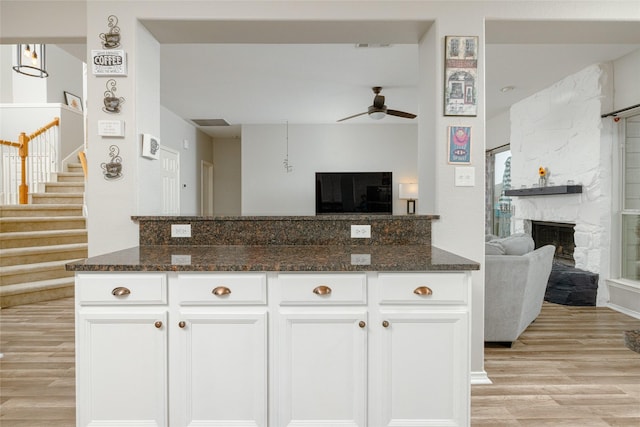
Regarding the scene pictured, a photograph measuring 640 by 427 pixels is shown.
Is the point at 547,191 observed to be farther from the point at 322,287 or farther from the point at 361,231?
the point at 322,287

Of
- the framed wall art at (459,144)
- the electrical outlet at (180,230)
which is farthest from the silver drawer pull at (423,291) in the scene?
the electrical outlet at (180,230)

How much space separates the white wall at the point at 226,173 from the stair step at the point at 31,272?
4834 mm

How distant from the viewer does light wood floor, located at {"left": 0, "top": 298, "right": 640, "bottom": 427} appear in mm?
2131

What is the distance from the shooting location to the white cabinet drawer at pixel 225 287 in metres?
1.68

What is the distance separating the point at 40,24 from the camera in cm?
268

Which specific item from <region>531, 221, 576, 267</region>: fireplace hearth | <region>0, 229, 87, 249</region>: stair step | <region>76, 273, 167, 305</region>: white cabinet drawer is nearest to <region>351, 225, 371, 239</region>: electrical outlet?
<region>76, 273, 167, 305</region>: white cabinet drawer

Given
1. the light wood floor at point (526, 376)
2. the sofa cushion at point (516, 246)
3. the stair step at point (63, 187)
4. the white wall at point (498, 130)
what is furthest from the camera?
the white wall at point (498, 130)

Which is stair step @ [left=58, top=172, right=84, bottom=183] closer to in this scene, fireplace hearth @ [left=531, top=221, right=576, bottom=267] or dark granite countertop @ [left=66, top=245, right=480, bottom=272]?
dark granite countertop @ [left=66, top=245, right=480, bottom=272]

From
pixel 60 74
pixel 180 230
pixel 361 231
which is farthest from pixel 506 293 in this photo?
pixel 60 74

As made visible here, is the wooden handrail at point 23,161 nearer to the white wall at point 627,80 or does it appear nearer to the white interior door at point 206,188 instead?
the white interior door at point 206,188

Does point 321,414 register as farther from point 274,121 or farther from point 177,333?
point 274,121

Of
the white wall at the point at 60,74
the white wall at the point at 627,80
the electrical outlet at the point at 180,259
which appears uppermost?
the white wall at the point at 60,74

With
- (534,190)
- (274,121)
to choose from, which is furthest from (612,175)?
(274,121)

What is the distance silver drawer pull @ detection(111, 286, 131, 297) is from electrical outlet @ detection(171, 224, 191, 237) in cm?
69
